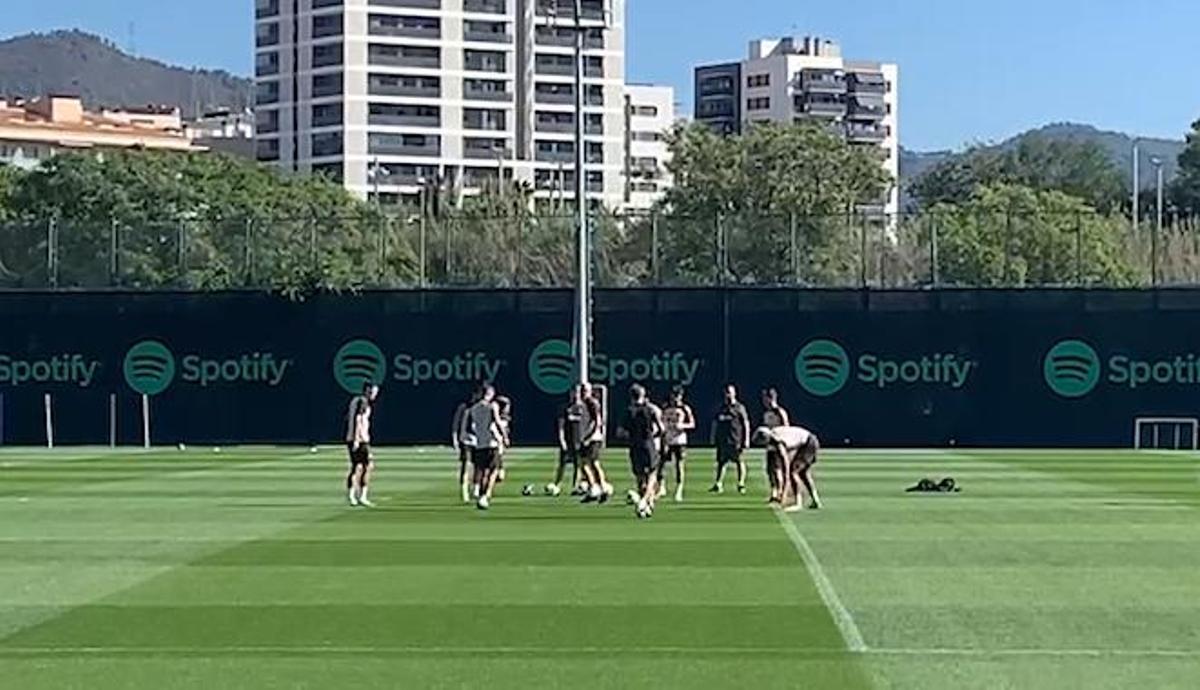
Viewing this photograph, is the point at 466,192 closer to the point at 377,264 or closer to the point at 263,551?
the point at 377,264

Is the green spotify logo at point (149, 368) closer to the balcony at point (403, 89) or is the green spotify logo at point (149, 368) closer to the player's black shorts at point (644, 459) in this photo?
the player's black shorts at point (644, 459)

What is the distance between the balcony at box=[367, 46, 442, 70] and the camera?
15625 cm

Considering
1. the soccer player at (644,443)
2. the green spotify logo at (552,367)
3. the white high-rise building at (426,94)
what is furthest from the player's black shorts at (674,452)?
the white high-rise building at (426,94)

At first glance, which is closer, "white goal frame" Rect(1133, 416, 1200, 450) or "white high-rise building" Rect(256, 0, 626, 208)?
"white goal frame" Rect(1133, 416, 1200, 450)

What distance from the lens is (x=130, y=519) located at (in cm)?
3041

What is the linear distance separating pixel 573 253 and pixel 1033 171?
9713cm

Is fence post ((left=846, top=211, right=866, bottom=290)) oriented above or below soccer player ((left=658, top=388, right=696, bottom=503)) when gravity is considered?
above

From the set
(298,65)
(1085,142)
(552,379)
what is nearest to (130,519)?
(552,379)

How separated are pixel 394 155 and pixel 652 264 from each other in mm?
93239

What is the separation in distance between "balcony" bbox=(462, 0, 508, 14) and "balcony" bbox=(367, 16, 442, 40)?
8.24 ft

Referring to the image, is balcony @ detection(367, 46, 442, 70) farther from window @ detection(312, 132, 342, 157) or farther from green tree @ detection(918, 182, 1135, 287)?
green tree @ detection(918, 182, 1135, 287)

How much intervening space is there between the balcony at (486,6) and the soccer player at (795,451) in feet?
418

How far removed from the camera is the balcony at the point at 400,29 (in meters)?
156

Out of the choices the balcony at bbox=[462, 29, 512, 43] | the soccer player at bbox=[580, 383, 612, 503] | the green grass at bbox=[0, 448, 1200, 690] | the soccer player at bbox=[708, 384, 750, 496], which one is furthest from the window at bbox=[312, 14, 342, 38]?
the soccer player at bbox=[580, 383, 612, 503]
